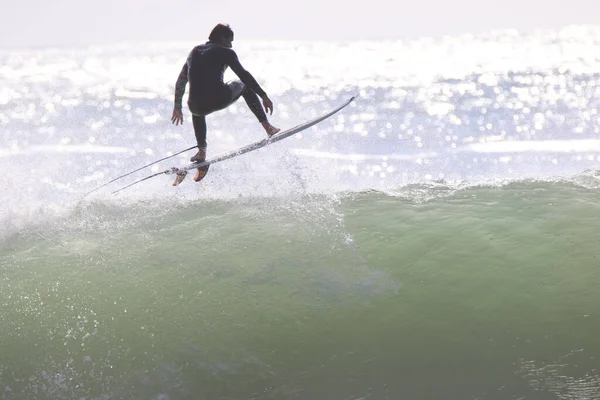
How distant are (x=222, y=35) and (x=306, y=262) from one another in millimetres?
2067

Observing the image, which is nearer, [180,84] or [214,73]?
[214,73]

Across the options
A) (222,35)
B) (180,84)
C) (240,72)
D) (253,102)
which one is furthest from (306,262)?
(222,35)

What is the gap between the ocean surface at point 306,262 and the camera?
4.68 m

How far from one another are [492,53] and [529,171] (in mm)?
9860

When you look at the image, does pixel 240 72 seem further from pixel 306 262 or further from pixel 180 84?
pixel 306 262

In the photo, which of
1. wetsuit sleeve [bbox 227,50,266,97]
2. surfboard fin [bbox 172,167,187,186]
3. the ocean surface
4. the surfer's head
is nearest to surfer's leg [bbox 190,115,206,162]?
surfboard fin [bbox 172,167,187,186]

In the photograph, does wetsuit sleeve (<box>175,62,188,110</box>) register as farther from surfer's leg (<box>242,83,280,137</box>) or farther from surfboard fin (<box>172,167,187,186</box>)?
surfboard fin (<box>172,167,187,186</box>)

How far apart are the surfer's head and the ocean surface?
1.93 metres

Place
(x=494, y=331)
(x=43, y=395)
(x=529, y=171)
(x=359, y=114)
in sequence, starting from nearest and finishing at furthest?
(x=43, y=395) → (x=494, y=331) → (x=529, y=171) → (x=359, y=114)

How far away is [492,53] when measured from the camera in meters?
19.3

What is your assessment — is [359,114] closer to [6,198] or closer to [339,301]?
[6,198]

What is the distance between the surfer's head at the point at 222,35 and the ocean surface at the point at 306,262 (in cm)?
193

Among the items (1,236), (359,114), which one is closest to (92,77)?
(359,114)

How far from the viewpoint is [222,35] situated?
5707 millimetres
